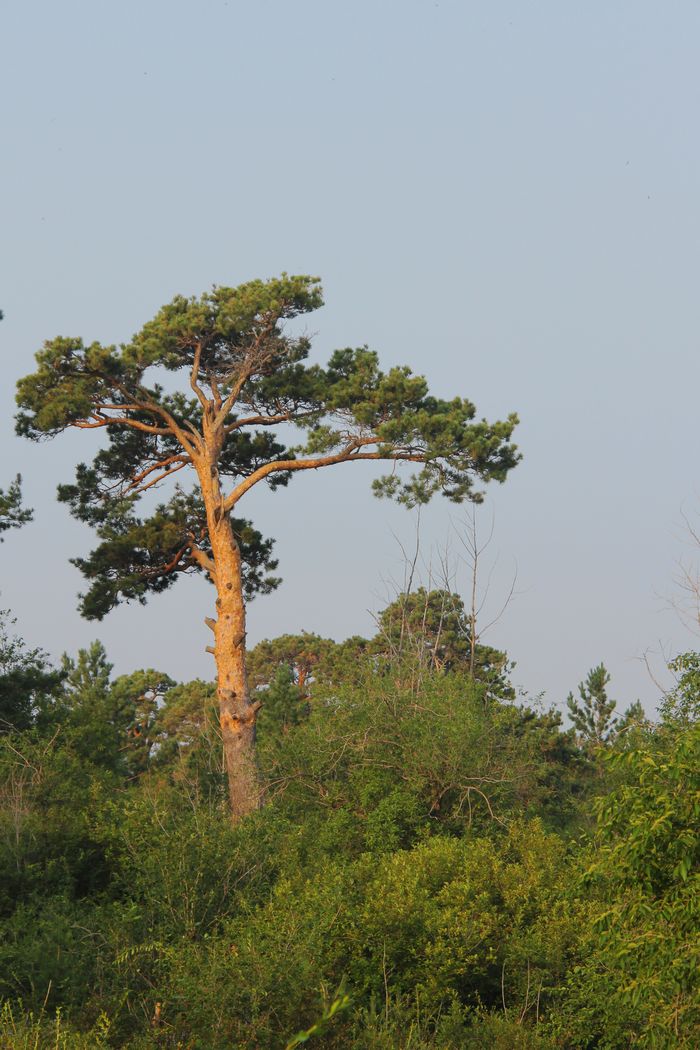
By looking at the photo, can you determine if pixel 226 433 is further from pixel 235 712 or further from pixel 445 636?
pixel 445 636

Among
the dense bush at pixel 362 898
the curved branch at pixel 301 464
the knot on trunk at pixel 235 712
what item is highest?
the curved branch at pixel 301 464

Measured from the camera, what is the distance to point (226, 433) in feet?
99.3

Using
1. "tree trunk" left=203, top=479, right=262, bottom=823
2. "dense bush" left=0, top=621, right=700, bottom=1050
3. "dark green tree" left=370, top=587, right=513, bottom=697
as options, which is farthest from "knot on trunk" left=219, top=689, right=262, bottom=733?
"dark green tree" left=370, top=587, right=513, bottom=697

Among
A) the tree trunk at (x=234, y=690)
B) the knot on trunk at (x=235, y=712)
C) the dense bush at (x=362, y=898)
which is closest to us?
the dense bush at (x=362, y=898)

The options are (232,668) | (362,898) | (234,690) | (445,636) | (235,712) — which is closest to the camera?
(362,898)

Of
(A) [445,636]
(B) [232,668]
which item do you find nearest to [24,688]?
(B) [232,668]

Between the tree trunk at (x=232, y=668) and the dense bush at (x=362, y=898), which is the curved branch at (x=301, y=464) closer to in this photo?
the tree trunk at (x=232, y=668)

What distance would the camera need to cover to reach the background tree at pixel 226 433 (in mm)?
27578

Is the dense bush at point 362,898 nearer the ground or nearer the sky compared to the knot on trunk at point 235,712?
nearer the ground

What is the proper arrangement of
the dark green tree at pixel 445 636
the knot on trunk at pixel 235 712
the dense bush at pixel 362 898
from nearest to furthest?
the dense bush at pixel 362 898 → the knot on trunk at pixel 235 712 → the dark green tree at pixel 445 636

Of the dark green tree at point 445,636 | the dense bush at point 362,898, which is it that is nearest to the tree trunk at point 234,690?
the dense bush at point 362,898

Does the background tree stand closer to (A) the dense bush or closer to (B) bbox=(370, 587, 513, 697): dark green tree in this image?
(A) the dense bush

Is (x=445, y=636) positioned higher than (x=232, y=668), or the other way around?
(x=445, y=636)

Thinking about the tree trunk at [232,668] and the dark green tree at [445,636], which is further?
the dark green tree at [445,636]
